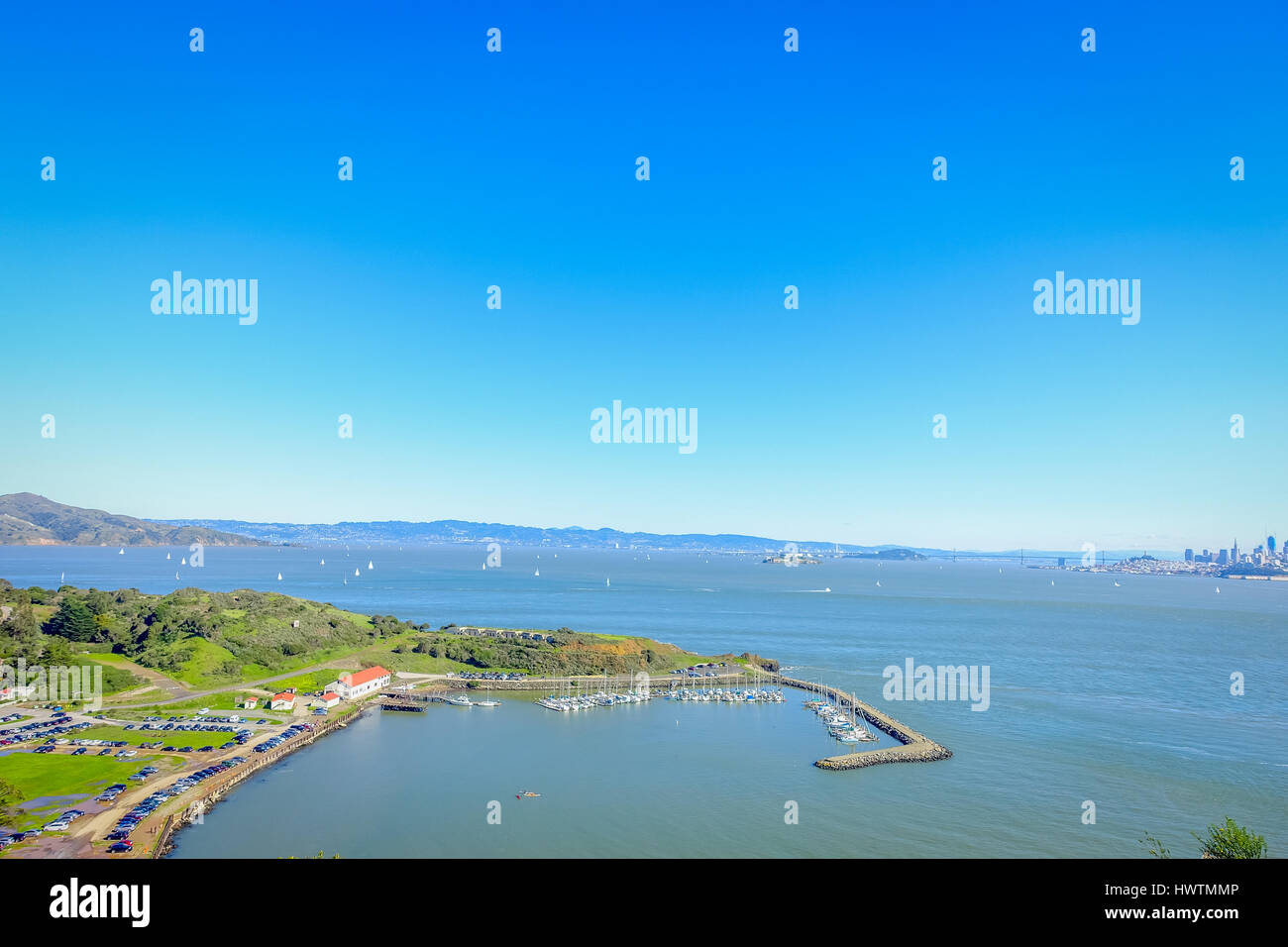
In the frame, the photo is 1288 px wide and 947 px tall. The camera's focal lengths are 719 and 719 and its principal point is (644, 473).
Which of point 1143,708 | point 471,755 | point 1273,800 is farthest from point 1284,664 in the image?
point 471,755

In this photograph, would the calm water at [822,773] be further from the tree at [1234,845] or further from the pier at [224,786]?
the tree at [1234,845]

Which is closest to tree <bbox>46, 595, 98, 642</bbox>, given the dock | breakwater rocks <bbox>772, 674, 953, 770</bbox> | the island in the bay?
the island in the bay

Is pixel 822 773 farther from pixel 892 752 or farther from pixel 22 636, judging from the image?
pixel 22 636

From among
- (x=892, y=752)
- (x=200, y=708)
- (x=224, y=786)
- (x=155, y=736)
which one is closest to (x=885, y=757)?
(x=892, y=752)

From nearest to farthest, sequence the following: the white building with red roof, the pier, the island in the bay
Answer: the pier < the island in the bay < the white building with red roof

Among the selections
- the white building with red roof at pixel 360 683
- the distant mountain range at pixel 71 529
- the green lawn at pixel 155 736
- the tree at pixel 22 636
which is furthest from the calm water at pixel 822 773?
the distant mountain range at pixel 71 529

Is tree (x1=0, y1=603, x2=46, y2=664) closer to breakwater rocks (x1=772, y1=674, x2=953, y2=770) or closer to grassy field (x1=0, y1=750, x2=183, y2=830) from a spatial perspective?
grassy field (x1=0, y1=750, x2=183, y2=830)
